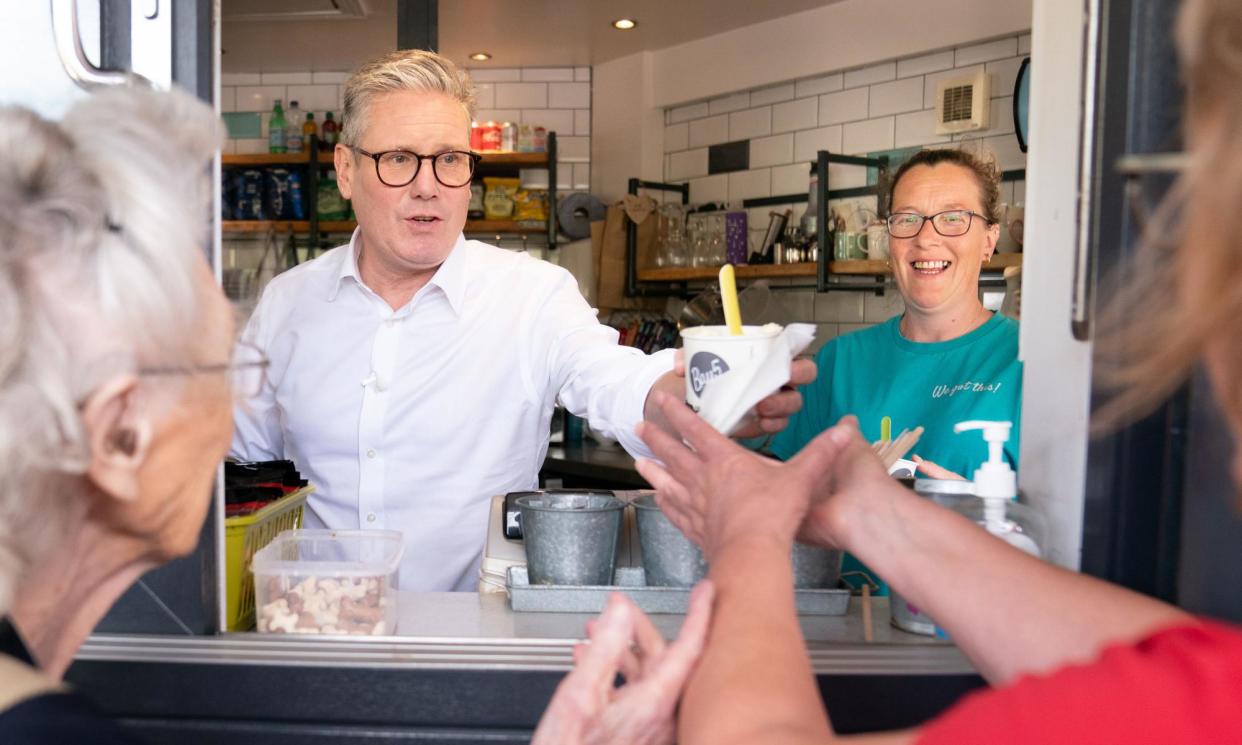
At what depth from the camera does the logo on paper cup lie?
129 cm

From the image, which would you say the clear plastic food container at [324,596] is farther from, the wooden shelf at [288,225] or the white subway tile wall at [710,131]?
the wooden shelf at [288,225]

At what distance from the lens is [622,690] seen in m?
1.06

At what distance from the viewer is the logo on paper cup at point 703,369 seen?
4.23 feet

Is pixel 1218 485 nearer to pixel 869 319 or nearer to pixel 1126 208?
pixel 1126 208

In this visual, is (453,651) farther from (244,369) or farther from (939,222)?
(939,222)

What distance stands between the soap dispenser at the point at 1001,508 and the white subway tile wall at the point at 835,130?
319 centimetres

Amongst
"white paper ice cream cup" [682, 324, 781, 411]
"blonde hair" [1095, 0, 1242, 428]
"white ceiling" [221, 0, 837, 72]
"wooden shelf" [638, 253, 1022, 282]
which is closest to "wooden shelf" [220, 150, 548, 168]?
"white ceiling" [221, 0, 837, 72]

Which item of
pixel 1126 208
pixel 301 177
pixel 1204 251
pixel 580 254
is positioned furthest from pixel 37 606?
pixel 301 177

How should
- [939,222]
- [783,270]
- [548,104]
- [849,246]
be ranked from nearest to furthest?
[939,222] < [849,246] < [783,270] < [548,104]

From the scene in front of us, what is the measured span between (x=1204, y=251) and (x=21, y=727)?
2.85 ft

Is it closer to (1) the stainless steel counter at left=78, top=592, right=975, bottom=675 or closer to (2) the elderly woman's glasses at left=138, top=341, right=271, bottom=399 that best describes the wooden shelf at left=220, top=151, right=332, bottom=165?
(1) the stainless steel counter at left=78, top=592, right=975, bottom=675

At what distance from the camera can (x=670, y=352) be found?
1929 mm

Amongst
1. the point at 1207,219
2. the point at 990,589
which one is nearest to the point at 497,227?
the point at 990,589

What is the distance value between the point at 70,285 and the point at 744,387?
71 cm
